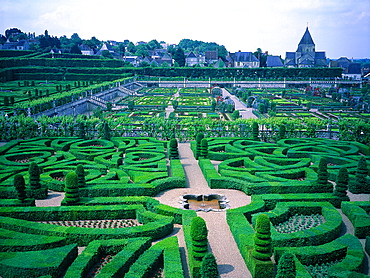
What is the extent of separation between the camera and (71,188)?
18031mm

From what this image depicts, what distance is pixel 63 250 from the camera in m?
13.5

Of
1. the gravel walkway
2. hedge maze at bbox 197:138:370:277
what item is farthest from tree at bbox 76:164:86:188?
hedge maze at bbox 197:138:370:277

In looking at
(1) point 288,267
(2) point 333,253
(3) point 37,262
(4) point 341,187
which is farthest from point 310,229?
(3) point 37,262

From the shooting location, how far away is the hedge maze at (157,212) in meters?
13.0

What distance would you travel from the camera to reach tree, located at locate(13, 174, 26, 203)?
17652mm

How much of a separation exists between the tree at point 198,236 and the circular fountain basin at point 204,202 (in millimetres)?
5369

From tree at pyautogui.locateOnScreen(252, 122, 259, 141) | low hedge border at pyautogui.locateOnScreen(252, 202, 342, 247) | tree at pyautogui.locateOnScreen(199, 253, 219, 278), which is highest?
tree at pyautogui.locateOnScreen(252, 122, 259, 141)

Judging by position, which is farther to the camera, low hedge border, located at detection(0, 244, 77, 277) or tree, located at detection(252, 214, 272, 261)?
tree, located at detection(252, 214, 272, 261)

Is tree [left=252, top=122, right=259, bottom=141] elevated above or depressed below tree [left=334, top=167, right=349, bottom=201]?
above

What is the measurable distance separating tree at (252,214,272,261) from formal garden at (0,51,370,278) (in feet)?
0.12

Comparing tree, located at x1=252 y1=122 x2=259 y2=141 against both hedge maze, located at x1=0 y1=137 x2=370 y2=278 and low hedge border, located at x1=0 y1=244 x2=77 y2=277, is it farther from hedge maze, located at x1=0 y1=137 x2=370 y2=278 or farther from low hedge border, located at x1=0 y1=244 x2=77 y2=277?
low hedge border, located at x1=0 y1=244 x2=77 y2=277

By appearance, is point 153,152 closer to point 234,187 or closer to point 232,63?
point 234,187

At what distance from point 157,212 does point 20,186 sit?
690 cm

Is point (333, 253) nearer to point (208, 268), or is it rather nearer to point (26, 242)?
point (208, 268)
